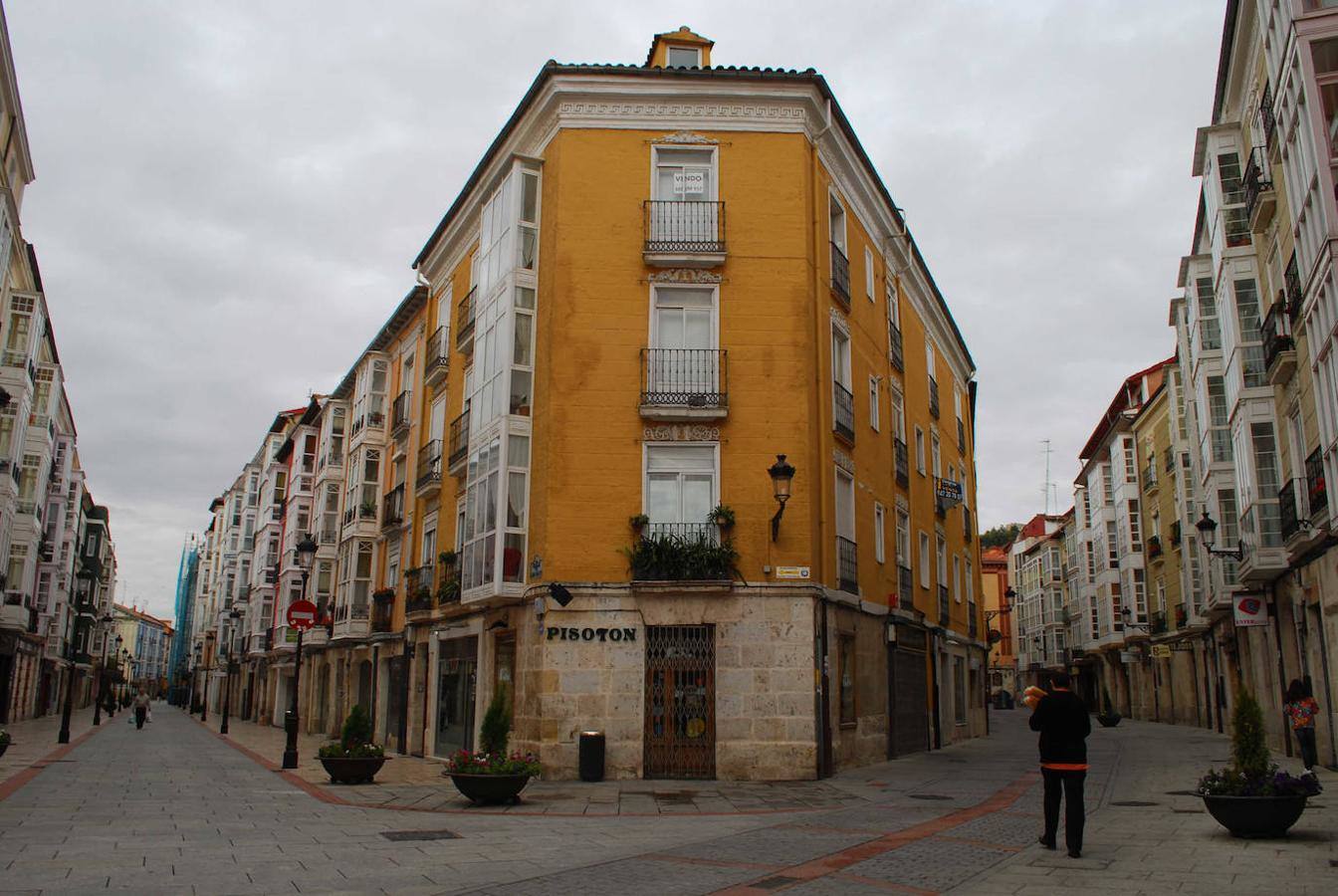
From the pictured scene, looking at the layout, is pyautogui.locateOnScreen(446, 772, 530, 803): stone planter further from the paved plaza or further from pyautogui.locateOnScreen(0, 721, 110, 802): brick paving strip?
pyautogui.locateOnScreen(0, 721, 110, 802): brick paving strip

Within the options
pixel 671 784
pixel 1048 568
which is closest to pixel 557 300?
pixel 671 784

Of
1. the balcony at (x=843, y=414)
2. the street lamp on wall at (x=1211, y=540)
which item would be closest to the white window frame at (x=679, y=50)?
the balcony at (x=843, y=414)

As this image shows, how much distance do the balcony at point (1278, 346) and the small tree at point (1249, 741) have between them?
39.5 ft

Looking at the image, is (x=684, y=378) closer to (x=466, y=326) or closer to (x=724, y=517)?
(x=724, y=517)

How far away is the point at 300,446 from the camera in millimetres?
53438

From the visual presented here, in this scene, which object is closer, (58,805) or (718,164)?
(58,805)

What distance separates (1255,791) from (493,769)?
953 cm

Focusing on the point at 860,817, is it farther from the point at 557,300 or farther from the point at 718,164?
the point at 718,164

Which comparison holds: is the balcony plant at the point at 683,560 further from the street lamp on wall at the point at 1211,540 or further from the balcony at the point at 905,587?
the street lamp on wall at the point at 1211,540

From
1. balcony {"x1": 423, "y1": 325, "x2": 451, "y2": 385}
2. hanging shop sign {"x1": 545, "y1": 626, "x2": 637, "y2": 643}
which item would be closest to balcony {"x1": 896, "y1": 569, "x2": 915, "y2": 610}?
hanging shop sign {"x1": 545, "y1": 626, "x2": 637, "y2": 643}

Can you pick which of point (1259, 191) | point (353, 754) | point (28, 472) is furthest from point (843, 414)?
point (28, 472)

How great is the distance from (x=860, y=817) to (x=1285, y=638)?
15576 millimetres

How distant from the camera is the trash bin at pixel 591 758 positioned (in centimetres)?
1792

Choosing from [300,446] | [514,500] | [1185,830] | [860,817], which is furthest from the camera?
[300,446]
